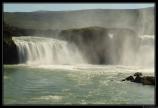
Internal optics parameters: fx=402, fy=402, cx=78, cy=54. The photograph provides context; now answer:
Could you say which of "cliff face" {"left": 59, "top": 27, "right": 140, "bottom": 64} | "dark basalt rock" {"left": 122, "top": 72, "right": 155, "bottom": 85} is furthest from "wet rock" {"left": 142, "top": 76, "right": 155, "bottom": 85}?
"cliff face" {"left": 59, "top": 27, "right": 140, "bottom": 64}

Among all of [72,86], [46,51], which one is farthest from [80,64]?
[46,51]

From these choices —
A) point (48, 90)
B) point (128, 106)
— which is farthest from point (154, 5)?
point (48, 90)

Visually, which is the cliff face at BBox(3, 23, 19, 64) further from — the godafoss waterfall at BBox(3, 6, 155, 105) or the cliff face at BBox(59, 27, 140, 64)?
the cliff face at BBox(59, 27, 140, 64)

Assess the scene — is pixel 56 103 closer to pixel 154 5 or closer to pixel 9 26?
pixel 9 26

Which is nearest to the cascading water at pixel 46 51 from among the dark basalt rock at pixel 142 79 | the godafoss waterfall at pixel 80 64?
the godafoss waterfall at pixel 80 64

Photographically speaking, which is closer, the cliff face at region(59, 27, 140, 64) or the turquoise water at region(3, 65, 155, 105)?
the turquoise water at region(3, 65, 155, 105)

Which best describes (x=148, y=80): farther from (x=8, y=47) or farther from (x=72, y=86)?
(x=8, y=47)

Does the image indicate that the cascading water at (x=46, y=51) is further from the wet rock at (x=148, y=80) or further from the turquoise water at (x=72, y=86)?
the wet rock at (x=148, y=80)
